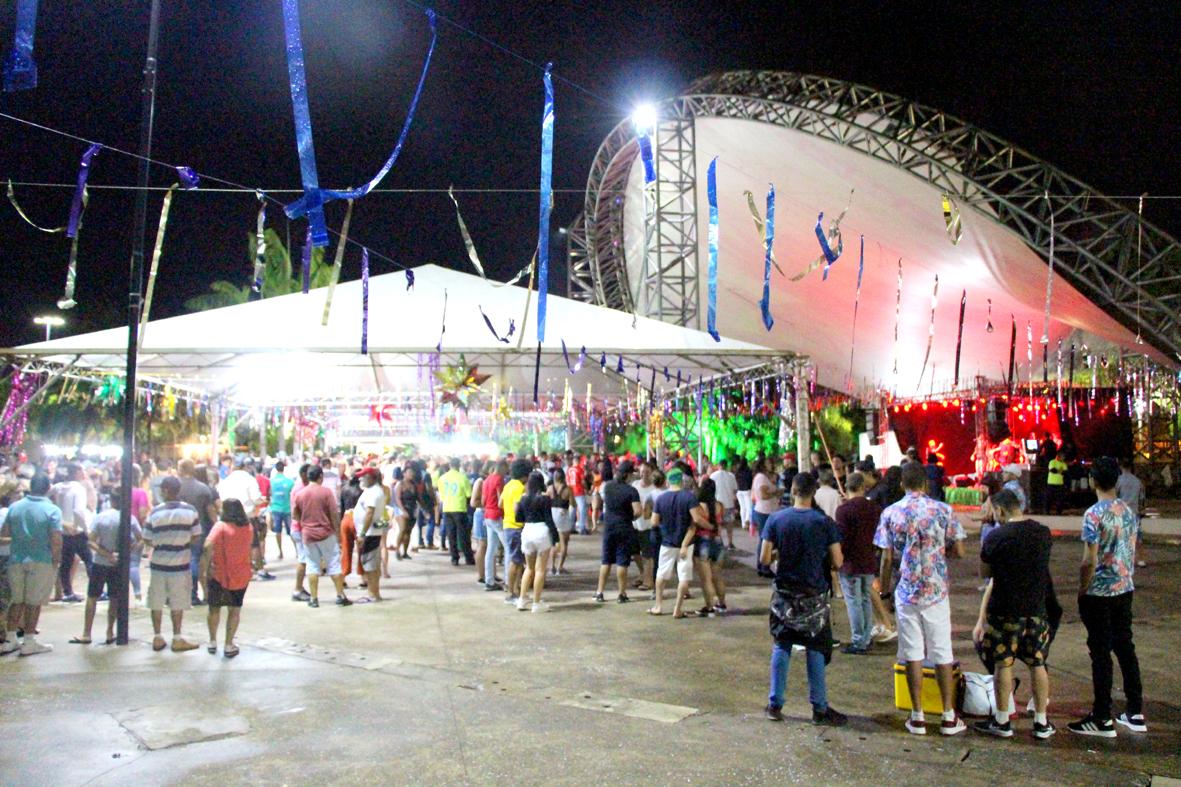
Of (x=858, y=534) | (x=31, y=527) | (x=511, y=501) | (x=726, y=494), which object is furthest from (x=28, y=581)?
(x=726, y=494)

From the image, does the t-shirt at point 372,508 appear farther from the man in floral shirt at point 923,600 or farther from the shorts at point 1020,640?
the shorts at point 1020,640

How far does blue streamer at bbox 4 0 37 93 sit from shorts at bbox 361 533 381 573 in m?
5.92

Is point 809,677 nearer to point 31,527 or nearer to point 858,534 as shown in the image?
point 858,534

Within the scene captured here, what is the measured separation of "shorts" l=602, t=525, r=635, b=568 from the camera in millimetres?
10344

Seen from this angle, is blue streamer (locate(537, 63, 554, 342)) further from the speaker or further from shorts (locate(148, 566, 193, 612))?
the speaker

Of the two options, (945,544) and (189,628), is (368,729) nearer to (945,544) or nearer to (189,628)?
(945,544)

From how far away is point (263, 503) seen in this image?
11.8 metres

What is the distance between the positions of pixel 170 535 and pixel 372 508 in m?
2.92

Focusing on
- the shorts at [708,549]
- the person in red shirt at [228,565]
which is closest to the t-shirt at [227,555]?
the person in red shirt at [228,565]

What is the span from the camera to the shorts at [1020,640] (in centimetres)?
519

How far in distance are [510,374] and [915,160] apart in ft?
28.5

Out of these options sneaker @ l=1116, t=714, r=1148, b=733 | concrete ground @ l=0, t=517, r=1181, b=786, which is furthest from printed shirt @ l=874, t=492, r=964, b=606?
sneaker @ l=1116, t=714, r=1148, b=733

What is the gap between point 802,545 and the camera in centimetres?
559

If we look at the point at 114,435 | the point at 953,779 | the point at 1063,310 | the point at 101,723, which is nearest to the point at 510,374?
the point at 1063,310
